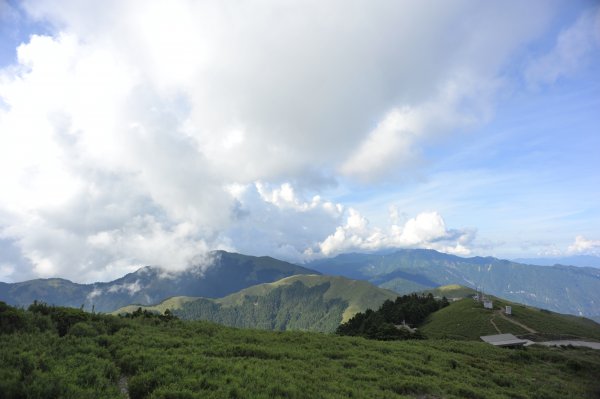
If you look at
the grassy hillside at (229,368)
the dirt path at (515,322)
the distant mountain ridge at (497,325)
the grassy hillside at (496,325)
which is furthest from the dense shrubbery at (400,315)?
the grassy hillside at (229,368)

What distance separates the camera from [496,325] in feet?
300

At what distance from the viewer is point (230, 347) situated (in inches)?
986

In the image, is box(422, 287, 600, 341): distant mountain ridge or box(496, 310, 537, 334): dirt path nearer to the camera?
box(422, 287, 600, 341): distant mountain ridge

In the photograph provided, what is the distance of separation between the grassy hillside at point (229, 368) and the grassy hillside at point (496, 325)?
51339mm

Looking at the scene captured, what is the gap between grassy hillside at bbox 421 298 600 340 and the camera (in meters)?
84.6

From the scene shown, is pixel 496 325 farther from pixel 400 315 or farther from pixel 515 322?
pixel 400 315

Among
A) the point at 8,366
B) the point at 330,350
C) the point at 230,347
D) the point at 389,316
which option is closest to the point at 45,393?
the point at 8,366

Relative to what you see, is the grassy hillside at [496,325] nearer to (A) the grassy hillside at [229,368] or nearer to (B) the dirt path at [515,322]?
(B) the dirt path at [515,322]

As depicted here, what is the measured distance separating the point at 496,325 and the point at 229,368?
96421mm

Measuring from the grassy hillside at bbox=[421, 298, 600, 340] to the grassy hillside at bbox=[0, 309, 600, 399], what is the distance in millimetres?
51339

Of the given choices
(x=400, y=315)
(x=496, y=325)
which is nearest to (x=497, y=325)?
(x=496, y=325)

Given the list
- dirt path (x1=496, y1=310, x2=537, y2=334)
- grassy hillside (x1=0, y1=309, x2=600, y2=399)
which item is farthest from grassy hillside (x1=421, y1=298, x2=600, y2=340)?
grassy hillside (x1=0, y1=309, x2=600, y2=399)

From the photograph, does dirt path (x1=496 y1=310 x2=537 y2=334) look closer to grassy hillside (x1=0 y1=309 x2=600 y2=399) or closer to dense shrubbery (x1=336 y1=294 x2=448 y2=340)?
dense shrubbery (x1=336 y1=294 x2=448 y2=340)

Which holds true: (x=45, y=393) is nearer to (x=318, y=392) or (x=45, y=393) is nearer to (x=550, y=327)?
(x=318, y=392)
